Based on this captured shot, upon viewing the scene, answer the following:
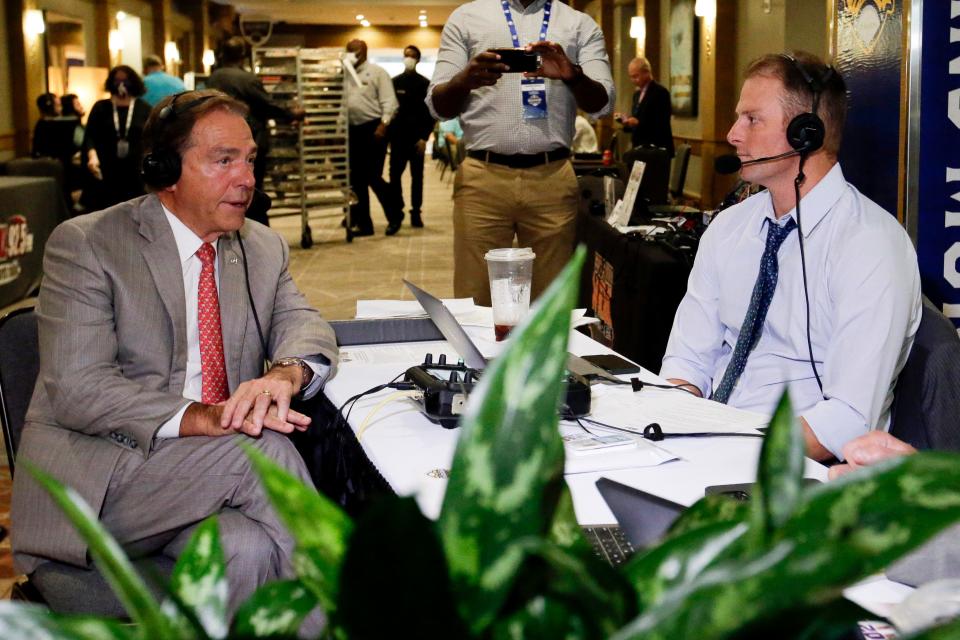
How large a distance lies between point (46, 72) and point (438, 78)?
1135 cm

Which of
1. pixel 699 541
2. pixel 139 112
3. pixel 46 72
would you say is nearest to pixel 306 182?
pixel 139 112

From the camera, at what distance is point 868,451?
1464 millimetres

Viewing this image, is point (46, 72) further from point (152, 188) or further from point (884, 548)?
point (884, 548)

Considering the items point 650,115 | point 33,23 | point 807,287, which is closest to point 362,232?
point 650,115

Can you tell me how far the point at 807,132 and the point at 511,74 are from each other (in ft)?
6.04

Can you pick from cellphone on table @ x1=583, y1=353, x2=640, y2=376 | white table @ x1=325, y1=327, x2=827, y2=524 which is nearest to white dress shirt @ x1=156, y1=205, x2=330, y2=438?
white table @ x1=325, y1=327, x2=827, y2=524

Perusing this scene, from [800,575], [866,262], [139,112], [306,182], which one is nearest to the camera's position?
[800,575]

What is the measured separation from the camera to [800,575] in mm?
334

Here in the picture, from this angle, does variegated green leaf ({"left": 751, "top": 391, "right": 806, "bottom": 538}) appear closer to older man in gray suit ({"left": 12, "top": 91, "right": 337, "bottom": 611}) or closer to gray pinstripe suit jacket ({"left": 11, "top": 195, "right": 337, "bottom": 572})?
older man in gray suit ({"left": 12, "top": 91, "right": 337, "bottom": 611})

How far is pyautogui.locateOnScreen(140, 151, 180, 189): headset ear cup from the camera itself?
85.7 inches

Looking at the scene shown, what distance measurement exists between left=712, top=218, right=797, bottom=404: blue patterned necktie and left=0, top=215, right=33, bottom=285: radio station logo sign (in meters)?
5.52

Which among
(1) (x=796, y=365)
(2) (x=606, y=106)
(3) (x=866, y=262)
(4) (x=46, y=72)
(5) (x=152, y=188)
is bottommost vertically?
(1) (x=796, y=365)

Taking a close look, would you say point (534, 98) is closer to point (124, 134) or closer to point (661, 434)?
point (661, 434)

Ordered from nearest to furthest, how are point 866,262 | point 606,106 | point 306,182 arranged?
A: point 866,262 → point 606,106 → point 306,182
